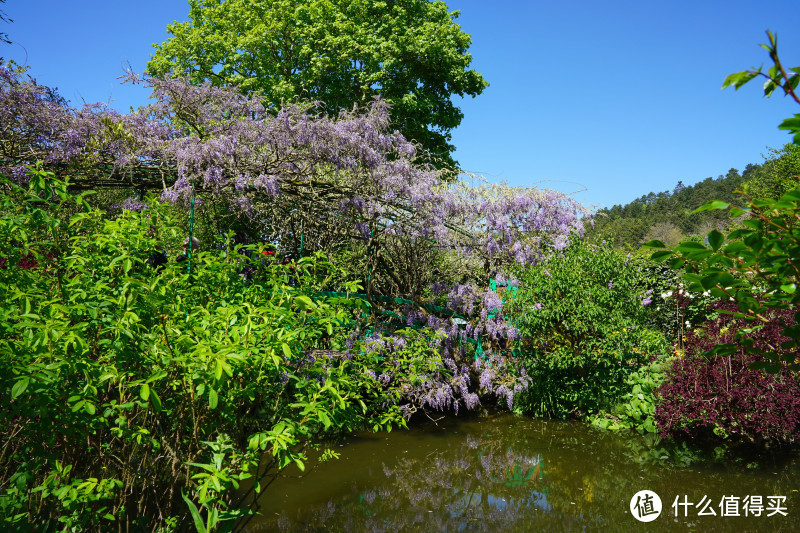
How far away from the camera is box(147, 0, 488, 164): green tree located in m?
15.8

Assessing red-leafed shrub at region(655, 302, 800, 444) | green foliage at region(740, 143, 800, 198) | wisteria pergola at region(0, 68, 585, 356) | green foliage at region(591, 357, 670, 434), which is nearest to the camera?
red-leafed shrub at region(655, 302, 800, 444)

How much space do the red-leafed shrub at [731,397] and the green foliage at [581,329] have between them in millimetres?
900

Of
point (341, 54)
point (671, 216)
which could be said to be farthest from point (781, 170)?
point (671, 216)

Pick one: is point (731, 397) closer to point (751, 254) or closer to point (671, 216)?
point (751, 254)

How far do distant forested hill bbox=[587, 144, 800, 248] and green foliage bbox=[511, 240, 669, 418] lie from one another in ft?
63.8

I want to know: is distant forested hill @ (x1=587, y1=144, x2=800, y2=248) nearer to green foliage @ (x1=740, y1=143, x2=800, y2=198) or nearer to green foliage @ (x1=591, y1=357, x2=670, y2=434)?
green foliage @ (x1=740, y1=143, x2=800, y2=198)

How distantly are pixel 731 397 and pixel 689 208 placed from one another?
105ft

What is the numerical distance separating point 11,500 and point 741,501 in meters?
5.68

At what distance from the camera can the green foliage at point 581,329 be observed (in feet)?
24.7

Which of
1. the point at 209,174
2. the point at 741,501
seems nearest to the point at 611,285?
the point at 741,501

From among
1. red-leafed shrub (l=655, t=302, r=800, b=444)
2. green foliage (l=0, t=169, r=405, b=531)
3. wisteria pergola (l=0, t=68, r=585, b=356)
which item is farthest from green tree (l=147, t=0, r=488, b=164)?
green foliage (l=0, t=169, r=405, b=531)

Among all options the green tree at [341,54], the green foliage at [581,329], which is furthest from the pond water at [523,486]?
the green tree at [341,54]

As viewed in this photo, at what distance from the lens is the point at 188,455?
2.95 meters

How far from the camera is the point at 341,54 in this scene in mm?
15711
